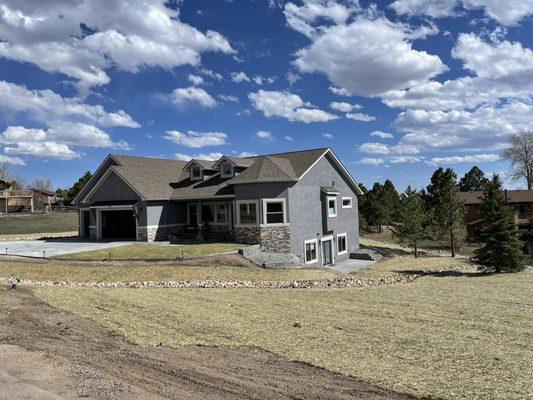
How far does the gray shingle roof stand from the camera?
1115 inches

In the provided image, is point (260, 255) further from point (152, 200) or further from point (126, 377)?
point (126, 377)

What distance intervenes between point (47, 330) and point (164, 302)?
4248mm

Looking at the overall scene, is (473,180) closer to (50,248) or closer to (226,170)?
(226,170)

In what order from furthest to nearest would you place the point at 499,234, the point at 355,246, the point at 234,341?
the point at 355,246 → the point at 499,234 → the point at 234,341

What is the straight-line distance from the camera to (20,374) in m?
6.86

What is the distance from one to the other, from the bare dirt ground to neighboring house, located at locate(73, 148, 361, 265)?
60.7 ft

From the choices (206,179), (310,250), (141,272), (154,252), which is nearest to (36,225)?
(206,179)

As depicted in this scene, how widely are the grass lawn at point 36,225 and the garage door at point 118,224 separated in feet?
42.3

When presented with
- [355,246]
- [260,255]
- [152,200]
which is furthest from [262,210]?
[355,246]

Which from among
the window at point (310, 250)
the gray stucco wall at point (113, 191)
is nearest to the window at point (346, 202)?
the window at point (310, 250)

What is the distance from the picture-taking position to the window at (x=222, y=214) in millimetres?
30781

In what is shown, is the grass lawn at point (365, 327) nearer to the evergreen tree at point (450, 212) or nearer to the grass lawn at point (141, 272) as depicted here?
the grass lawn at point (141, 272)

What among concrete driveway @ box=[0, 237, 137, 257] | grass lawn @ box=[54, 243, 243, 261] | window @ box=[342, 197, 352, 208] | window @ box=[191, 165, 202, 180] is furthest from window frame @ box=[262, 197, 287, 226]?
concrete driveway @ box=[0, 237, 137, 257]

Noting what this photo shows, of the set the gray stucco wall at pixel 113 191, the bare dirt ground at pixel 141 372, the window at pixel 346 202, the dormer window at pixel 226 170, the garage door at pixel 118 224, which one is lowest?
the bare dirt ground at pixel 141 372
